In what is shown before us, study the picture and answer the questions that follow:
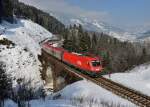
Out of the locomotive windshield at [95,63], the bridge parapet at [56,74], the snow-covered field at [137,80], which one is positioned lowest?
the bridge parapet at [56,74]

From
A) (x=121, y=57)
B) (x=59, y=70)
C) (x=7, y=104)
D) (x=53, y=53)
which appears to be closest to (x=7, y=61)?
(x=53, y=53)

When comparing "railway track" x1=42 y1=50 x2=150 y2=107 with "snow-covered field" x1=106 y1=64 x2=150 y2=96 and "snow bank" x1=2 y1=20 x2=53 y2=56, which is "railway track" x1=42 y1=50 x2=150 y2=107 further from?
"snow bank" x1=2 y1=20 x2=53 y2=56

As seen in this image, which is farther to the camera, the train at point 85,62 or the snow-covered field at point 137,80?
the train at point 85,62

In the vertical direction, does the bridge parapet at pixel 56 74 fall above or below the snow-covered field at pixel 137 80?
below

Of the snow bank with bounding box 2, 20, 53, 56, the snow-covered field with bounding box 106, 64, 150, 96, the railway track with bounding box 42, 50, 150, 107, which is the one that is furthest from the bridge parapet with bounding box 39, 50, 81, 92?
the snow bank with bounding box 2, 20, 53, 56

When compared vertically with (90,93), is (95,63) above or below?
above

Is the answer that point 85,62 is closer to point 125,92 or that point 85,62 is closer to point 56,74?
point 125,92

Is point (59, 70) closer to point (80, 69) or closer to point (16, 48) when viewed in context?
point (80, 69)

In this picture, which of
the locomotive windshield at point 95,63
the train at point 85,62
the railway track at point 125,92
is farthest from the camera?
the locomotive windshield at point 95,63

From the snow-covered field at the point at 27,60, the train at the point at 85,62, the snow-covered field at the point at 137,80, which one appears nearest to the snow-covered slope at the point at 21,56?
the snow-covered field at the point at 27,60

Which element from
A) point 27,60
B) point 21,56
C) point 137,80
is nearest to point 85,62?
point 137,80

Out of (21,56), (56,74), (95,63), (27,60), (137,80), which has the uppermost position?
(95,63)

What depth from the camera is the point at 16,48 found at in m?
94.2

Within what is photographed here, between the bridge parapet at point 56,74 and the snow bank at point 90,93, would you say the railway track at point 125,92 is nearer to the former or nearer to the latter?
the snow bank at point 90,93
